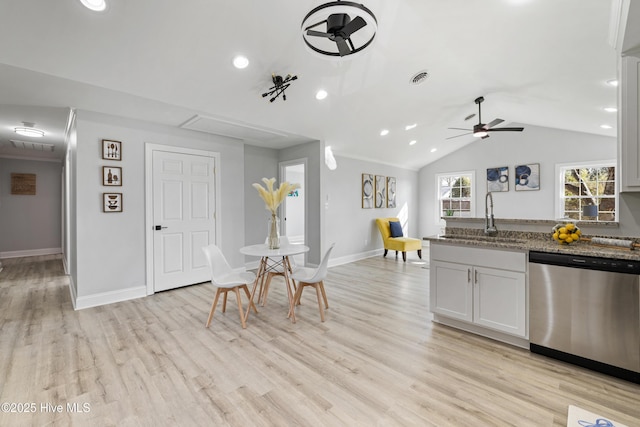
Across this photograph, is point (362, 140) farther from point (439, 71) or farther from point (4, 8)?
point (4, 8)

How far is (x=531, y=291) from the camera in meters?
2.32

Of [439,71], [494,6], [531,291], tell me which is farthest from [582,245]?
[439,71]

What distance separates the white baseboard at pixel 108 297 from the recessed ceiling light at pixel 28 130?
277 cm

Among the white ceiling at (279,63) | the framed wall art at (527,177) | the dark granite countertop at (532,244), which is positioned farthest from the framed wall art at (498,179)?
the dark granite countertop at (532,244)

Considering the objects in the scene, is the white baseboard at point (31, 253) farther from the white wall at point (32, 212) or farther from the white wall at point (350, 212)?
the white wall at point (350, 212)

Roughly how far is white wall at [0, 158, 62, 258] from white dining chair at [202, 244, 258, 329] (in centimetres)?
676

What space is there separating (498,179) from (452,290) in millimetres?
5786

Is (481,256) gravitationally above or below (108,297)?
above

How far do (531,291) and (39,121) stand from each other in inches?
244

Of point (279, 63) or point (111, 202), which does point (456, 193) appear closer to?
point (279, 63)

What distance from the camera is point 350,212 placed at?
6.40 m

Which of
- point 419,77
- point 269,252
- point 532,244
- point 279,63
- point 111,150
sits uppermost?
point 419,77

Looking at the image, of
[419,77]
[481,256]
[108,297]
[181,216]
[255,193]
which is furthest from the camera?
[255,193]

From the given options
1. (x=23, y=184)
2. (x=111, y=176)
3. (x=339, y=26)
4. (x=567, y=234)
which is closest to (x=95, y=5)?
(x=339, y=26)
